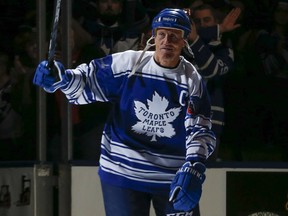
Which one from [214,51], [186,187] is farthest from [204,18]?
[186,187]

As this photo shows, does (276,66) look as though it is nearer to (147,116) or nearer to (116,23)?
(116,23)

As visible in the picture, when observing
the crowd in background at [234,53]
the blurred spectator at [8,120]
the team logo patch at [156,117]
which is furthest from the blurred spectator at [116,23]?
the team logo patch at [156,117]

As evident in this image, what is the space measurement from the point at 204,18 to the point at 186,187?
1.62 metres

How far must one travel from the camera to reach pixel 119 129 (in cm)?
540

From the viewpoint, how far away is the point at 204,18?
6574 mm

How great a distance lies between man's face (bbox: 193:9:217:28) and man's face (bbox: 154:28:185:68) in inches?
47.6

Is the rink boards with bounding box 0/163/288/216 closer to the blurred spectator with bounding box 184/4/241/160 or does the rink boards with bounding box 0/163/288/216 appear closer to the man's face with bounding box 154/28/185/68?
the blurred spectator with bounding box 184/4/241/160

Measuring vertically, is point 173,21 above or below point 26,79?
above

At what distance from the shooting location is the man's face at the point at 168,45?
530cm

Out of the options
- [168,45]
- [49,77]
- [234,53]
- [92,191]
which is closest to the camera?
[49,77]

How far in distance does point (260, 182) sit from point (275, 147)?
236 mm

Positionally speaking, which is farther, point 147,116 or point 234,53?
point 234,53

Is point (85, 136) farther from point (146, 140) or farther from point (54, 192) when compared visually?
point (146, 140)

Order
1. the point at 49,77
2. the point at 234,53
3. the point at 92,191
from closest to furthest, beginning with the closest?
the point at 49,77 < the point at 234,53 < the point at 92,191
